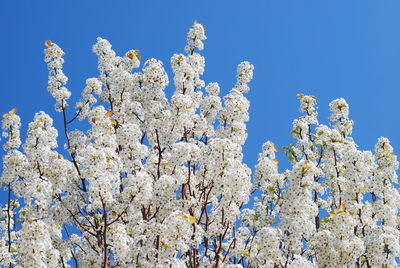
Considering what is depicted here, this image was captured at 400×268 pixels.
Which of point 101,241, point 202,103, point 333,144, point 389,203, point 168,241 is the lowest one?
point 168,241

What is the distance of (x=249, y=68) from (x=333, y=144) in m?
3.99

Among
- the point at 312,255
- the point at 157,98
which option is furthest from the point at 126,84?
the point at 312,255

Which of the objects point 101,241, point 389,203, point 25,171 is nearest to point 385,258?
point 389,203

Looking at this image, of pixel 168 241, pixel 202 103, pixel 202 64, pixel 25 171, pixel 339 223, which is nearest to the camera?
pixel 168 241

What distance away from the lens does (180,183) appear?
42.8 feet

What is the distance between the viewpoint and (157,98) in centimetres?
1474

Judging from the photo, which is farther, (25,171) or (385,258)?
(25,171)

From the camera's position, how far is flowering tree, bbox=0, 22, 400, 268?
1205 cm

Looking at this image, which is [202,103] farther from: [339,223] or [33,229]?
[33,229]

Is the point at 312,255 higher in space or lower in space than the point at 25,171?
lower

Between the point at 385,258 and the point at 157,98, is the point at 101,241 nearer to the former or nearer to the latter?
the point at 157,98

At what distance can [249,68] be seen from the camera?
1814 cm

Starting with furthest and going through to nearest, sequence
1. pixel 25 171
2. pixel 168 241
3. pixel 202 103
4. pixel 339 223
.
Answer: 1. pixel 202 103
2. pixel 25 171
3. pixel 339 223
4. pixel 168 241

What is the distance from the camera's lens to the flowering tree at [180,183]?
12047 millimetres
